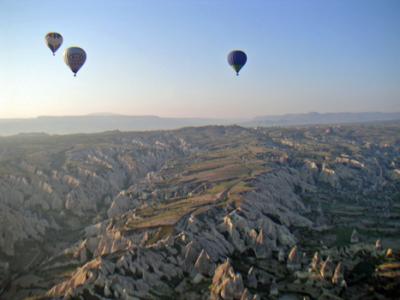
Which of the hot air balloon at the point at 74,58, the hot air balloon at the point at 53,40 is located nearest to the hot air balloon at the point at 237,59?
the hot air balloon at the point at 74,58

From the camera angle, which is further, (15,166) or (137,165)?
(137,165)

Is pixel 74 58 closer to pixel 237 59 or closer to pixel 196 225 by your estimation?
pixel 237 59

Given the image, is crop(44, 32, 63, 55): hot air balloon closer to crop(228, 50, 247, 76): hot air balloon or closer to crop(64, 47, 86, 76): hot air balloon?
crop(64, 47, 86, 76): hot air balloon

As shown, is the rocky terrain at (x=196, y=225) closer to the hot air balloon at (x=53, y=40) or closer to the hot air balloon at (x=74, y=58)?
the hot air balloon at (x=74, y=58)

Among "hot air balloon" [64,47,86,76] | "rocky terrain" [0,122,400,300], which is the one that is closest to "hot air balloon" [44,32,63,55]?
"hot air balloon" [64,47,86,76]

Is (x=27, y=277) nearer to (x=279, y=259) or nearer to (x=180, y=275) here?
(x=180, y=275)

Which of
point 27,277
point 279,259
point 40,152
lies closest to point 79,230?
point 27,277

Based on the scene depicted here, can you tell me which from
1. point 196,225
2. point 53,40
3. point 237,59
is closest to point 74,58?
point 53,40
